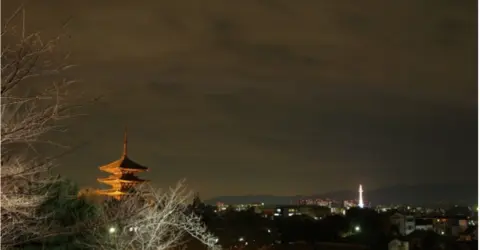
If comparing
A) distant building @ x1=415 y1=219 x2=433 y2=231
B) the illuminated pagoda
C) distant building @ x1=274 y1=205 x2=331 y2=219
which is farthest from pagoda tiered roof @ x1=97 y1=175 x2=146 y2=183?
distant building @ x1=274 y1=205 x2=331 y2=219

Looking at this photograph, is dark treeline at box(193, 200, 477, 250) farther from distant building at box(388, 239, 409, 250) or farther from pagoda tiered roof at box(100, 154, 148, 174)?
pagoda tiered roof at box(100, 154, 148, 174)

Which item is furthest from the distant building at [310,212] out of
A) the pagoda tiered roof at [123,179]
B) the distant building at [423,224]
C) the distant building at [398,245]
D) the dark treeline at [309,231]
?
the pagoda tiered roof at [123,179]

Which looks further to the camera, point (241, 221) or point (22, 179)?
point (241, 221)

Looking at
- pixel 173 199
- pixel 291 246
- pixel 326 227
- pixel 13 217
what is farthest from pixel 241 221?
pixel 13 217

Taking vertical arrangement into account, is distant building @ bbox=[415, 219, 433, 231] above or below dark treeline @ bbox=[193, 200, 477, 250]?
below

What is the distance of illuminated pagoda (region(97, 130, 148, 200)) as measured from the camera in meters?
14.9

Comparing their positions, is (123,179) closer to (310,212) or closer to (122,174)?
(122,174)

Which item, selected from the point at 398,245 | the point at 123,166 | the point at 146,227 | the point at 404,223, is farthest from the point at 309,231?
the point at 146,227

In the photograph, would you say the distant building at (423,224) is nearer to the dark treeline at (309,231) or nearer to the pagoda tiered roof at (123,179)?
the dark treeline at (309,231)

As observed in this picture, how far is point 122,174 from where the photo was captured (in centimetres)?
1508

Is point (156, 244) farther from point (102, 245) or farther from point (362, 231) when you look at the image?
point (362, 231)

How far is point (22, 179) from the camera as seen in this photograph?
3211 millimetres

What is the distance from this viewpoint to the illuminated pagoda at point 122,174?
14.9m

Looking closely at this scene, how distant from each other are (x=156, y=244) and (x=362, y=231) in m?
25.4
